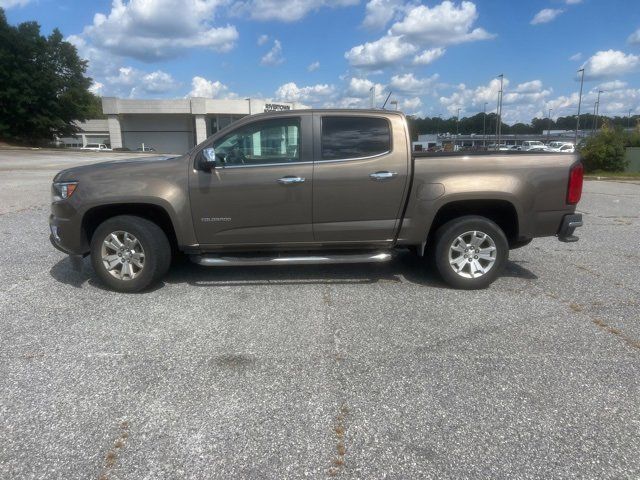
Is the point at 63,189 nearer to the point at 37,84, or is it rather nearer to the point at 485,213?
the point at 485,213

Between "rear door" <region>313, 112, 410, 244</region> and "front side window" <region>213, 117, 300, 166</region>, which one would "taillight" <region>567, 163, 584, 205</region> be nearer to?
"rear door" <region>313, 112, 410, 244</region>

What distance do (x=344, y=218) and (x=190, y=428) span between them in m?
2.92

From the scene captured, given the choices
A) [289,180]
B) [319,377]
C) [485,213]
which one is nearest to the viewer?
[319,377]

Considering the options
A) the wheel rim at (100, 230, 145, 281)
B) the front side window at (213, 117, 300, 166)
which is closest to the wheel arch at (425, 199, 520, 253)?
the front side window at (213, 117, 300, 166)

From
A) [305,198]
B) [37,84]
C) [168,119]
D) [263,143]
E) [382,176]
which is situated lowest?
[305,198]

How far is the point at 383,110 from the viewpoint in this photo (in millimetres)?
5559

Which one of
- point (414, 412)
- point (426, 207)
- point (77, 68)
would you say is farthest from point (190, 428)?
point (77, 68)

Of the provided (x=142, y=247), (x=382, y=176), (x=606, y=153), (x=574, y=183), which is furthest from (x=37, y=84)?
(x=574, y=183)

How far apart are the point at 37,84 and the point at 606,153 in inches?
2334

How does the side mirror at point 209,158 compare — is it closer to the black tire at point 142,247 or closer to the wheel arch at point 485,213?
the black tire at point 142,247

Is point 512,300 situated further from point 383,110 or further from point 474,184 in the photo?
point 383,110

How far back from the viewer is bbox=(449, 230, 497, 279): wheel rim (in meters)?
5.44

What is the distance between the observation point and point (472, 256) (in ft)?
17.9

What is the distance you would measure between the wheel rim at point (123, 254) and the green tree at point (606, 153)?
32881mm
